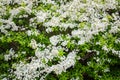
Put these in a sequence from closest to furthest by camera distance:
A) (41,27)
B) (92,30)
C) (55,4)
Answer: (92,30)
(41,27)
(55,4)

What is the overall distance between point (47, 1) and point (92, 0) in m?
1.49

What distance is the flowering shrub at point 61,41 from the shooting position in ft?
21.5

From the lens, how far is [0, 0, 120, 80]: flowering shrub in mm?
6555

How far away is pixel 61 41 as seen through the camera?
7301mm

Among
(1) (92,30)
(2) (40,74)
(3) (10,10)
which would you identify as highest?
(3) (10,10)

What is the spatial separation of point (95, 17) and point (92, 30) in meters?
0.94

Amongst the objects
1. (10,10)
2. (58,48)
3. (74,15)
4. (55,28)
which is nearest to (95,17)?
(74,15)

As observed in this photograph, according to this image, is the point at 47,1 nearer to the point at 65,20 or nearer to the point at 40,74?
the point at 65,20

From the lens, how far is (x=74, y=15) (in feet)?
27.1

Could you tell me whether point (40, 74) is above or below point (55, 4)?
below

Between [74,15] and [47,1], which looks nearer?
[74,15]

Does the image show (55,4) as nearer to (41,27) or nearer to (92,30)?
(41,27)

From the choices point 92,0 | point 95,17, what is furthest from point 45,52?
point 92,0

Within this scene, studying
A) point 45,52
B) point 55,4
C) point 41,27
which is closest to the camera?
point 45,52
